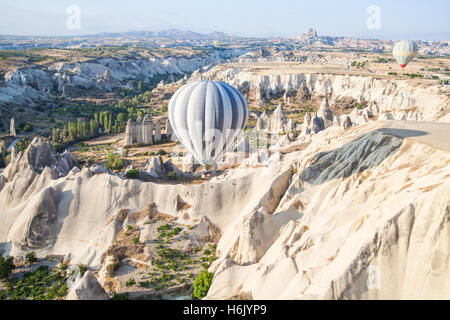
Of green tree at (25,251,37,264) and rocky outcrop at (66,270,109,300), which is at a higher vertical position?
rocky outcrop at (66,270,109,300)

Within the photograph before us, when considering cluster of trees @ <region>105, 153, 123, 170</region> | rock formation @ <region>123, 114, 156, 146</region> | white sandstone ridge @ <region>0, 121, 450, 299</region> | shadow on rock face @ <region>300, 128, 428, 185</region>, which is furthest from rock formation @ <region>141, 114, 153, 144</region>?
shadow on rock face @ <region>300, 128, 428, 185</region>

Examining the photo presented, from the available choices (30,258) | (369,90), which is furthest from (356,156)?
(369,90)

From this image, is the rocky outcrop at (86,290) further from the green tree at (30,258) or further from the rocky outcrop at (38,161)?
the rocky outcrop at (38,161)

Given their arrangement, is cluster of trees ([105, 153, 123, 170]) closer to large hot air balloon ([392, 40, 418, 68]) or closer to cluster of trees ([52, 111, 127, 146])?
cluster of trees ([52, 111, 127, 146])

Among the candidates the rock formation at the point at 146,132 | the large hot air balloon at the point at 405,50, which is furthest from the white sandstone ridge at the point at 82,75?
the large hot air balloon at the point at 405,50

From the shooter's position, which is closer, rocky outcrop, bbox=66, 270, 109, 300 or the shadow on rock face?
rocky outcrop, bbox=66, 270, 109, 300
